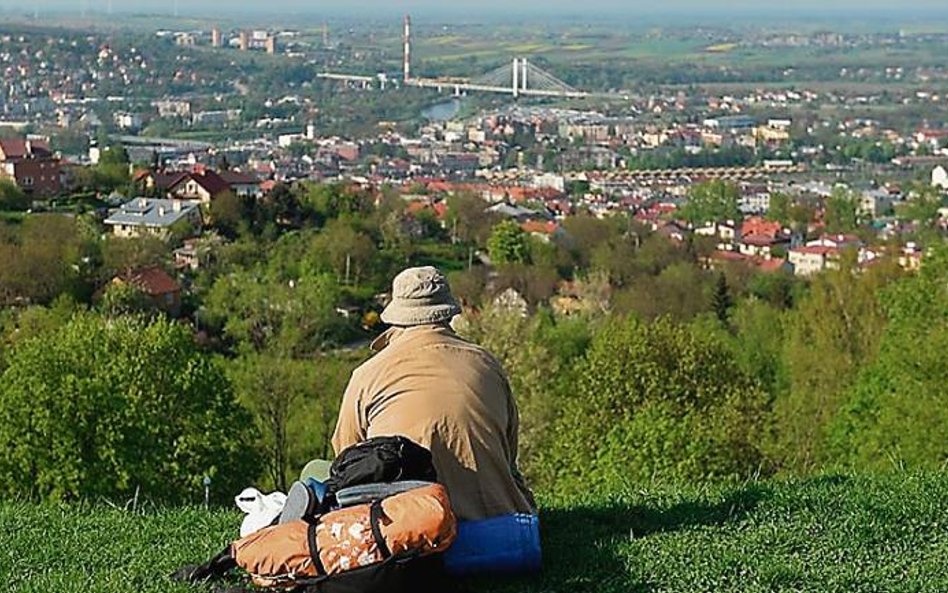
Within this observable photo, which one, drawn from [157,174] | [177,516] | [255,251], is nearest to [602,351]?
[177,516]

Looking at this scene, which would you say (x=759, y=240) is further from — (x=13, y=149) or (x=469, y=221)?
(x=13, y=149)

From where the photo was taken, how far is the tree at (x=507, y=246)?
4344 centimetres

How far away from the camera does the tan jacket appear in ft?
14.8

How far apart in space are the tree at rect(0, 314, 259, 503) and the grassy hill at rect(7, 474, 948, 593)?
756 centimetres

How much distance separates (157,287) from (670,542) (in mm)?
30581

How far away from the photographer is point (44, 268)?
111 ft

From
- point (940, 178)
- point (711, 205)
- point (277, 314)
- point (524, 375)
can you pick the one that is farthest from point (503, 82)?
point (524, 375)

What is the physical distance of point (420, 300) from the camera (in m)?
4.68

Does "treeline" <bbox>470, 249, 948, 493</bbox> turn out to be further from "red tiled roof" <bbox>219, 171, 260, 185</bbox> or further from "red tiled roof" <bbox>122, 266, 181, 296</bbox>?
"red tiled roof" <bbox>219, 171, 260, 185</bbox>

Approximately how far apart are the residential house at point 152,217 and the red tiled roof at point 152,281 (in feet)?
19.2

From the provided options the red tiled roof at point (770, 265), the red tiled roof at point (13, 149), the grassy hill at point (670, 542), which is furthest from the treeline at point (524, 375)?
the red tiled roof at point (13, 149)

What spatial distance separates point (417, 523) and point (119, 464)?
1023 centimetres

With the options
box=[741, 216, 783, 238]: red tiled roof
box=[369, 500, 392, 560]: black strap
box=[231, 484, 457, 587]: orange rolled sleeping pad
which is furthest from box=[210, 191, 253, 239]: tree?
box=[369, 500, 392, 560]: black strap

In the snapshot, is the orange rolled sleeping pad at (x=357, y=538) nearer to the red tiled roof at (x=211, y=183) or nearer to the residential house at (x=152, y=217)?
the residential house at (x=152, y=217)
